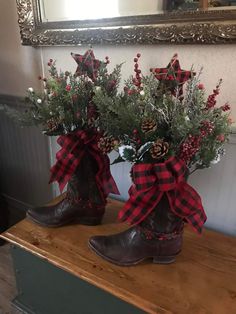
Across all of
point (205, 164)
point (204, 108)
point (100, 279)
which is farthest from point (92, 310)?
point (204, 108)

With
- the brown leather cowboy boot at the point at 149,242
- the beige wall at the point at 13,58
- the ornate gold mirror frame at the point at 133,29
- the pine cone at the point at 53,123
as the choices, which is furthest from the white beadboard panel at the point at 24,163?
the brown leather cowboy boot at the point at 149,242

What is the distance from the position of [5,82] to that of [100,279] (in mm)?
1102

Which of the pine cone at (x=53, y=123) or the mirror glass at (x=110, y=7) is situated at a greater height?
the mirror glass at (x=110, y=7)

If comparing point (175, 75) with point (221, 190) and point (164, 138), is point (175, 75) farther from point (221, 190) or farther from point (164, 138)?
point (221, 190)

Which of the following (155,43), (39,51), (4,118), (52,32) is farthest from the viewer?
(4,118)

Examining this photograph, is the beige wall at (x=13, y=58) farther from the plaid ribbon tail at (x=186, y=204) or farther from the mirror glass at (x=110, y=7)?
the plaid ribbon tail at (x=186, y=204)

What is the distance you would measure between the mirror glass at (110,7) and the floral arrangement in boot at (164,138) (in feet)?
0.78

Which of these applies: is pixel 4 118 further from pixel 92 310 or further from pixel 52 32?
pixel 92 310

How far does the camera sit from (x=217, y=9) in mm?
803

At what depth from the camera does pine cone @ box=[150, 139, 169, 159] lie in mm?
657

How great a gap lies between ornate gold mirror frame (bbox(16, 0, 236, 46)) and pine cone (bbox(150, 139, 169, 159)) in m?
0.39

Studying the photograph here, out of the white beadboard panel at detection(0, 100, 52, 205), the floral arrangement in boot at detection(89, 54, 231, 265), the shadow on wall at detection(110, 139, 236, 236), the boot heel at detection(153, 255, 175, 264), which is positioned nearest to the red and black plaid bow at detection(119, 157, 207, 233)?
the floral arrangement in boot at detection(89, 54, 231, 265)

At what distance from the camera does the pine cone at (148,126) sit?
657mm

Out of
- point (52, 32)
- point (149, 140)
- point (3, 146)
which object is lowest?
point (3, 146)
